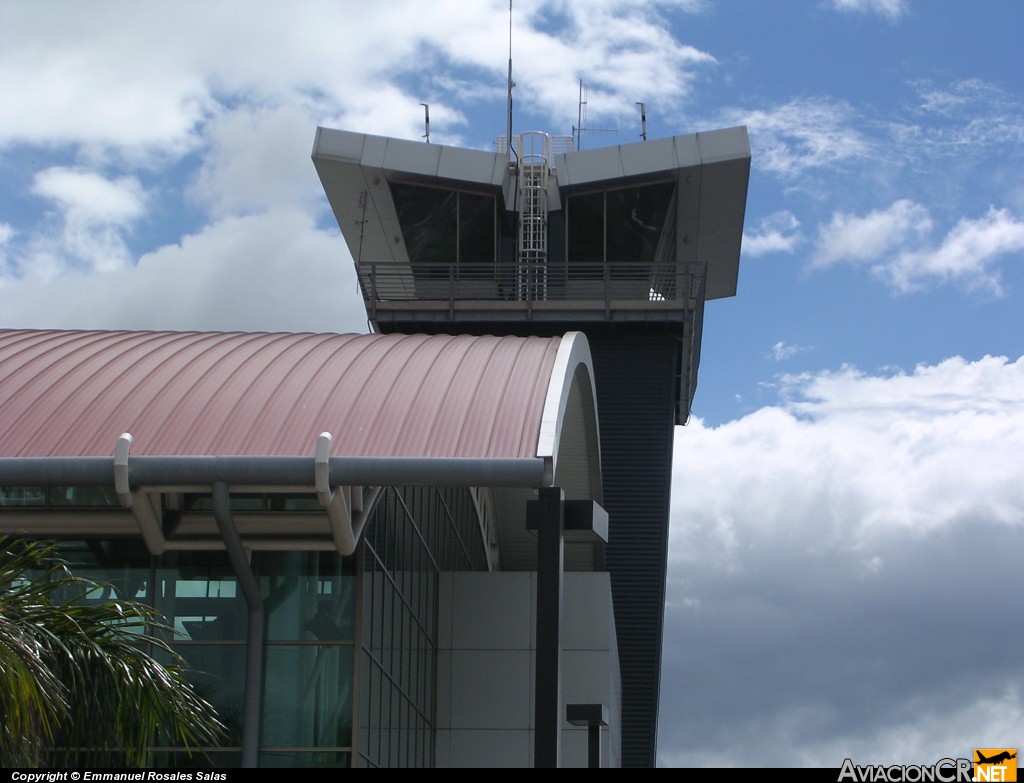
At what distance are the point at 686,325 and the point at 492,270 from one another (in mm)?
6653

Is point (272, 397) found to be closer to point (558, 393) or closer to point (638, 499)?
point (558, 393)

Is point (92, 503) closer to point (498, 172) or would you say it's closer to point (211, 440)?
point (211, 440)

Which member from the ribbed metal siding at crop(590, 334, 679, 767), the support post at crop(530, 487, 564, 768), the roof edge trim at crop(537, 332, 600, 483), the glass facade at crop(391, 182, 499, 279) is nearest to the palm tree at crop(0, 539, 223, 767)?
the support post at crop(530, 487, 564, 768)

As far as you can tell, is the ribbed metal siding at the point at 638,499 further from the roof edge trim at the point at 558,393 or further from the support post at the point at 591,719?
the support post at the point at 591,719

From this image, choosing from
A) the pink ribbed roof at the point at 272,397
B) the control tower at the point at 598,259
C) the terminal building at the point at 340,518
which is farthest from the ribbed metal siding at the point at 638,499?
the pink ribbed roof at the point at 272,397

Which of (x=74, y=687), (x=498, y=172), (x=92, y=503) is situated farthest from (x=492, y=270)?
(x=74, y=687)

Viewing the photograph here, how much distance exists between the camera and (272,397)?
60.7 feet

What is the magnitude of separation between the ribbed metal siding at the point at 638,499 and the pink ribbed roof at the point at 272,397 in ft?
67.7

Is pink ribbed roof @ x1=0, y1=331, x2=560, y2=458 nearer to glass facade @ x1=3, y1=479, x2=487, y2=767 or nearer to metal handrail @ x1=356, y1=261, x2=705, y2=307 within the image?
glass facade @ x1=3, y1=479, x2=487, y2=767

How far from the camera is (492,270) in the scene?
4575cm

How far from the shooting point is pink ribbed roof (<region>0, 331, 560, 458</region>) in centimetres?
1711

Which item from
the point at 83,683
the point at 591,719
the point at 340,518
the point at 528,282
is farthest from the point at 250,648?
the point at 528,282

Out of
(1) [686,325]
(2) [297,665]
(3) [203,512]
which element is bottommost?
(2) [297,665]

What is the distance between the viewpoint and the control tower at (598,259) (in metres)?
42.2
